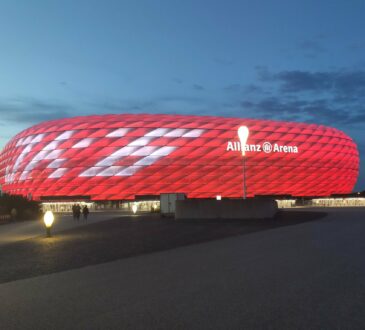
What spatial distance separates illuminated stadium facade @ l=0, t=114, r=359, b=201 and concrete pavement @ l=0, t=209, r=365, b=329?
64563 mm

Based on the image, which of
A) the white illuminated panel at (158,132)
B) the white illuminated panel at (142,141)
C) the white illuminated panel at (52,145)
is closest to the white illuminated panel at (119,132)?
the white illuminated panel at (142,141)

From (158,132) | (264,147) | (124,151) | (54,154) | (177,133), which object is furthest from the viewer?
(264,147)

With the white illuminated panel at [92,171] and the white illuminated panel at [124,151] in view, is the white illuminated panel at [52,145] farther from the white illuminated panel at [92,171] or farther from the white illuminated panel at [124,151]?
the white illuminated panel at [124,151]

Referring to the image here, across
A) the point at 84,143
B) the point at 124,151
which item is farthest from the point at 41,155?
the point at 124,151

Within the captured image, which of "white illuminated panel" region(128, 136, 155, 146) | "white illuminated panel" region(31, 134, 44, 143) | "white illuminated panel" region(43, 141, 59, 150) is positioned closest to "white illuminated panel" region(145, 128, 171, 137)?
"white illuminated panel" region(128, 136, 155, 146)

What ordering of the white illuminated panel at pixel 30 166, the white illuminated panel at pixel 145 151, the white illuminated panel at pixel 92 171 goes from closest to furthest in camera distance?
the white illuminated panel at pixel 145 151
the white illuminated panel at pixel 92 171
the white illuminated panel at pixel 30 166

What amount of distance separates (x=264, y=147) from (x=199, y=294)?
75.4 m

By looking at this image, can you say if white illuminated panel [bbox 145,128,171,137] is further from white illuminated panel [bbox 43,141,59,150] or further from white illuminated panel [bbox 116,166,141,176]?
white illuminated panel [bbox 43,141,59,150]

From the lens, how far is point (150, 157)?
7606cm

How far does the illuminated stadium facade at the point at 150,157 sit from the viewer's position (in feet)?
250

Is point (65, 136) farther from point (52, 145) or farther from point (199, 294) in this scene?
point (199, 294)

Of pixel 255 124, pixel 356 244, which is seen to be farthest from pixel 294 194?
pixel 356 244

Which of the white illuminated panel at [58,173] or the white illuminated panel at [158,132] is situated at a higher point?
the white illuminated panel at [158,132]

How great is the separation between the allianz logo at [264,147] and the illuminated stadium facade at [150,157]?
0.14 metres
